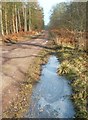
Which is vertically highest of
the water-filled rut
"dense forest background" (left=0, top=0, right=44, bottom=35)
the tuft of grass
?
"dense forest background" (left=0, top=0, right=44, bottom=35)

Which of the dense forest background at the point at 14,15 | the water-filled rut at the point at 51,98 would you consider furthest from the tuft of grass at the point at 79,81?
the dense forest background at the point at 14,15

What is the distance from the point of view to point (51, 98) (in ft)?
39.6

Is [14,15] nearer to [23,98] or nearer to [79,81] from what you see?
[79,81]

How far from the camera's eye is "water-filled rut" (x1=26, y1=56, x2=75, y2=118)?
10.0 metres

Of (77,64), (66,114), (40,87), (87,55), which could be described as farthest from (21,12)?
(66,114)

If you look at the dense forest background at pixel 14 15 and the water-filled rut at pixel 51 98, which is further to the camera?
the dense forest background at pixel 14 15

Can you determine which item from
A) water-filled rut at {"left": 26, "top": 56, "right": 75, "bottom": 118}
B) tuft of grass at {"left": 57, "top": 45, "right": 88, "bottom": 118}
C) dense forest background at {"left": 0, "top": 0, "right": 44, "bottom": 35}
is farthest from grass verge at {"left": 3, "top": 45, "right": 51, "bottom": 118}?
dense forest background at {"left": 0, "top": 0, "right": 44, "bottom": 35}

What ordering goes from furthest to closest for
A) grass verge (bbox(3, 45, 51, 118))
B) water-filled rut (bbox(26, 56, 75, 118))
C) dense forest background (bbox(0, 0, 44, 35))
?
dense forest background (bbox(0, 0, 44, 35)) → water-filled rut (bbox(26, 56, 75, 118)) → grass verge (bbox(3, 45, 51, 118))

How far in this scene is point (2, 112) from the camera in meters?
9.99

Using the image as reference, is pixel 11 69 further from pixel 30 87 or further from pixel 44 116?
pixel 44 116

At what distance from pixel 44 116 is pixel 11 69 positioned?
8.35 meters

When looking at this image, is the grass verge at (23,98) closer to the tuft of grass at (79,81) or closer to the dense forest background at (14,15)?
the tuft of grass at (79,81)

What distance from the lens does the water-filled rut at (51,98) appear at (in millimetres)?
10039

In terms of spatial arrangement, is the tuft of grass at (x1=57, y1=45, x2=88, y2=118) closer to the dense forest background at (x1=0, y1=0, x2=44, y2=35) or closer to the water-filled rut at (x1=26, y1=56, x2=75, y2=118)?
the water-filled rut at (x1=26, y1=56, x2=75, y2=118)
